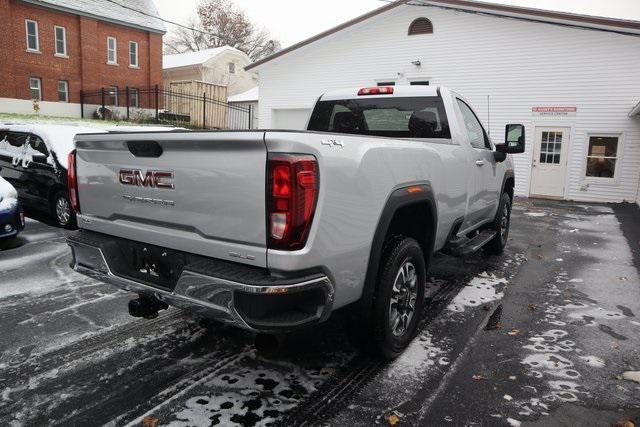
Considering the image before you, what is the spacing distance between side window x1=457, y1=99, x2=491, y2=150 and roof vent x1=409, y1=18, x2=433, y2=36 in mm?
12764

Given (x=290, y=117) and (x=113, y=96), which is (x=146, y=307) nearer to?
(x=290, y=117)

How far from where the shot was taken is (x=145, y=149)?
9.38ft

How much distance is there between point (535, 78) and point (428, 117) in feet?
41.3

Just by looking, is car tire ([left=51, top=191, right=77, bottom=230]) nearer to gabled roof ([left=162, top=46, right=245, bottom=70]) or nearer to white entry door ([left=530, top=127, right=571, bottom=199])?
white entry door ([left=530, top=127, right=571, bottom=199])

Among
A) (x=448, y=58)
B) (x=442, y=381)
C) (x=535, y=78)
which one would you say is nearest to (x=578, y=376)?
(x=442, y=381)

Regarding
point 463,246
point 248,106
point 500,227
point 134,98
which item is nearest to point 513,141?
point 500,227

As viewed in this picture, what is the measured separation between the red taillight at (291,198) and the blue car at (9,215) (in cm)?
586

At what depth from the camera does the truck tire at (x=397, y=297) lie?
10.2ft

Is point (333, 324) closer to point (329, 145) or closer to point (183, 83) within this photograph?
point (329, 145)

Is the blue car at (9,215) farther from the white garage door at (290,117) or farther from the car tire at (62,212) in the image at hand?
the white garage door at (290,117)

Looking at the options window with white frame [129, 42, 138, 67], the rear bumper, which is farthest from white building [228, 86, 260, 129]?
the rear bumper

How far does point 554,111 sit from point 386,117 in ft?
41.0

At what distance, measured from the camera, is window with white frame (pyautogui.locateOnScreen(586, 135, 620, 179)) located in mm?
14498

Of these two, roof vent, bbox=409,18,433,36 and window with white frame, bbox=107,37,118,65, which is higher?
window with white frame, bbox=107,37,118,65
